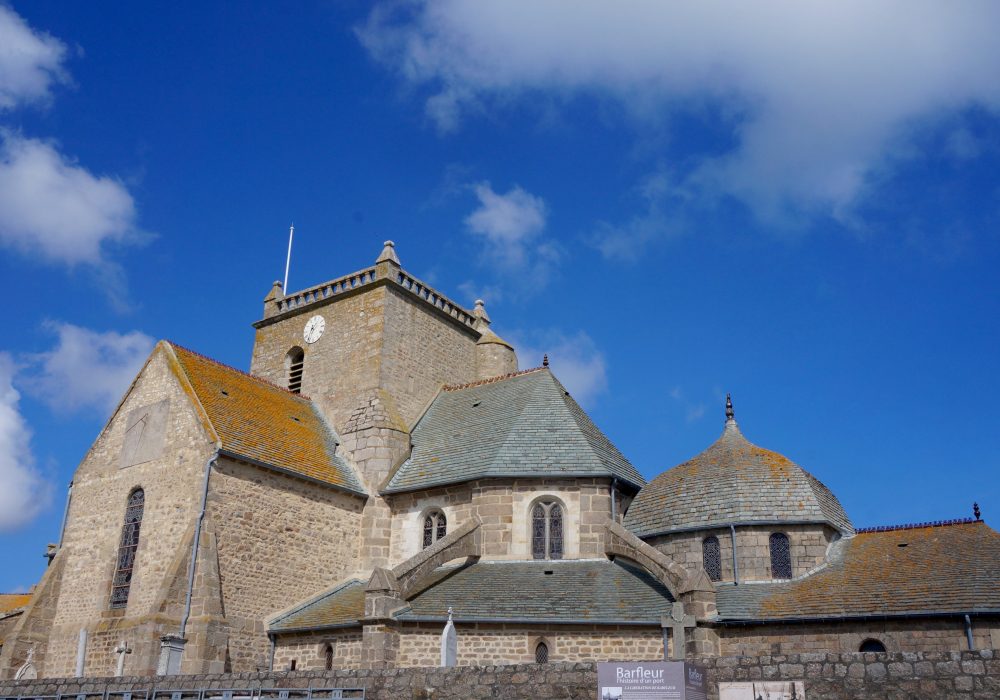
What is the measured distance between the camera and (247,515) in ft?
72.7

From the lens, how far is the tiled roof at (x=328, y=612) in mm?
20925

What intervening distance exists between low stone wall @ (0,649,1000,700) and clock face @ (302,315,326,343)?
17.7m

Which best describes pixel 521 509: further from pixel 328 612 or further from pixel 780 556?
pixel 780 556

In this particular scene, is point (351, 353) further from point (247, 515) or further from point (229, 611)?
point (229, 611)

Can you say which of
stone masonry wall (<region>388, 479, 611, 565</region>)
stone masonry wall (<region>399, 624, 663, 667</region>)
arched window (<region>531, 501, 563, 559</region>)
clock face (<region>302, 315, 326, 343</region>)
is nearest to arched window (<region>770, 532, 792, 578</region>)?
stone masonry wall (<region>388, 479, 611, 565</region>)

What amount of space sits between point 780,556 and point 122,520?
653 inches

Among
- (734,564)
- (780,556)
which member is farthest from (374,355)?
(780,556)

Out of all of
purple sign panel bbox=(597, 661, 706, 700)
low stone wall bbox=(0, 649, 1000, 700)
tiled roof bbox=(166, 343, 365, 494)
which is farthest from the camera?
tiled roof bbox=(166, 343, 365, 494)

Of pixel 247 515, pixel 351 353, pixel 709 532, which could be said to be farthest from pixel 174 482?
pixel 709 532

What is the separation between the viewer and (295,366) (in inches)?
1228

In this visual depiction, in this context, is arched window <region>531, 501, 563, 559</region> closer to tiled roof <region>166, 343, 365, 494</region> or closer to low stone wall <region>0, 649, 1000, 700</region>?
tiled roof <region>166, 343, 365, 494</region>

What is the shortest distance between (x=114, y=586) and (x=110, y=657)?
6.81ft

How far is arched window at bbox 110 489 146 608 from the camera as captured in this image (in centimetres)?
2203

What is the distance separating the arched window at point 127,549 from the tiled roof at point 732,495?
41.5 ft
